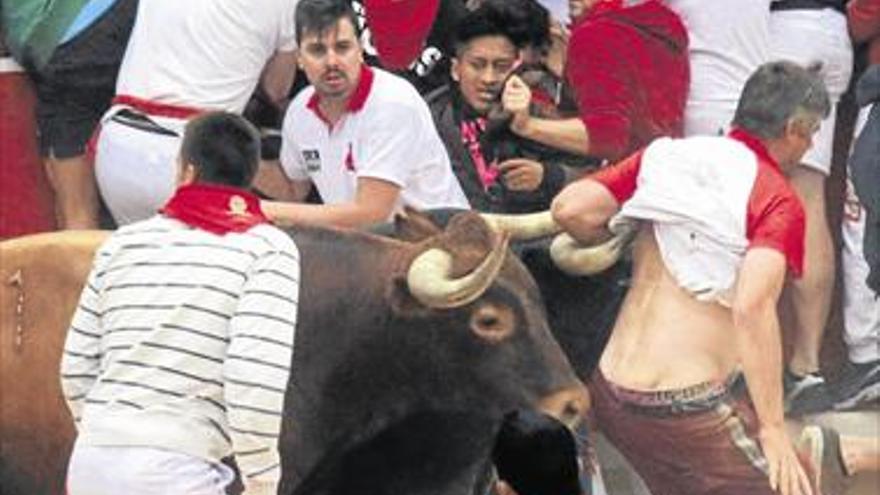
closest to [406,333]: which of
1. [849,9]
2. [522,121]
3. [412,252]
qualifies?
[412,252]

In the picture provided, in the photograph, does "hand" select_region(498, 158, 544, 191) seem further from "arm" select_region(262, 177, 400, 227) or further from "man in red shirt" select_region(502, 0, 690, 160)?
"arm" select_region(262, 177, 400, 227)

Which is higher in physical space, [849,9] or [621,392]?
[849,9]

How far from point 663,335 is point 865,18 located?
3.43 ft

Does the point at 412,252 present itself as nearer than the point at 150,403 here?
No

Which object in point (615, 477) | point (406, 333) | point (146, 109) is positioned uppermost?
point (146, 109)

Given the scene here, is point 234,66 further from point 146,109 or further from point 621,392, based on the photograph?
point 621,392

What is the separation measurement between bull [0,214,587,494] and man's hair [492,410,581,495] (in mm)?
1688

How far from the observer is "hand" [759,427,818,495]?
685 centimetres

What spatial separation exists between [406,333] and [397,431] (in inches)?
10.8

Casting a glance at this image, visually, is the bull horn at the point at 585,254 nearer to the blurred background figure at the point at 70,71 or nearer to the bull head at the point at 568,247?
the bull head at the point at 568,247

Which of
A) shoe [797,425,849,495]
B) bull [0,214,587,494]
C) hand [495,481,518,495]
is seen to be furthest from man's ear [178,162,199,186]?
shoe [797,425,849,495]

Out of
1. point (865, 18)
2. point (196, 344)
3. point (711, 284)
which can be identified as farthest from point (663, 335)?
point (196, 344)

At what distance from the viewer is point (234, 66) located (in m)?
7.18

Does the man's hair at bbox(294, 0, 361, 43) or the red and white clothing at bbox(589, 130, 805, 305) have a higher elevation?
the man's hair at bbox(294, 0, 361, 43)
